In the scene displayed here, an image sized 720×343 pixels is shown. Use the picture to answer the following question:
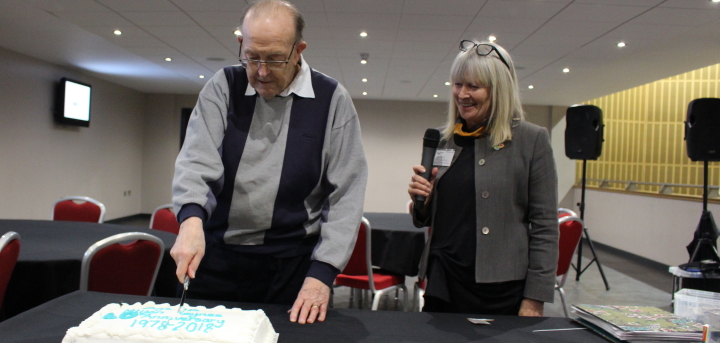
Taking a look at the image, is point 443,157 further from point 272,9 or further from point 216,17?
point 216,17

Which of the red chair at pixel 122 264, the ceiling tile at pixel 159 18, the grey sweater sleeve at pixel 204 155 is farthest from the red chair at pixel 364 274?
the ceiling tile at pixel 159 18

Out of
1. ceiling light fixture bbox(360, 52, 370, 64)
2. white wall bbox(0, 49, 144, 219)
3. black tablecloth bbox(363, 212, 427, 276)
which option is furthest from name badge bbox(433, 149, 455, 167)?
white wall bbox(0, 49, 144, 219)

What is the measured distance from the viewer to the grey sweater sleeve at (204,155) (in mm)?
1059

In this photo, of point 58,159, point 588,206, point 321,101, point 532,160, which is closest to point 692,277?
point 532,160

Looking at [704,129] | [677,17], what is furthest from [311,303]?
[677,17]

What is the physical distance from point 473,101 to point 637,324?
0.75m

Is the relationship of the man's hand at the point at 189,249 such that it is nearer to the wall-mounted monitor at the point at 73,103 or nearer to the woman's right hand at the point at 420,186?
the woman's right hand at the point at 420,186

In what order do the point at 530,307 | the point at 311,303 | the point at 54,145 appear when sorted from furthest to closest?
1. the point at 54,145
2. the point at 530,307
3. the point at 311,303

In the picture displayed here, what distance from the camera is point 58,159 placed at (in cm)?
760

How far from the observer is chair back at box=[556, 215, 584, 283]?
332 cm

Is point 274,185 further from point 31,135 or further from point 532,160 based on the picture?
point 31,135

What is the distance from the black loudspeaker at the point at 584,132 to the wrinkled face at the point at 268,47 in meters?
5.12

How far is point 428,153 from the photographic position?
1469 millimetres

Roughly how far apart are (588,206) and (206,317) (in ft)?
30.3
